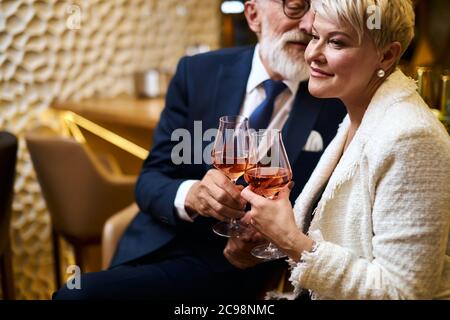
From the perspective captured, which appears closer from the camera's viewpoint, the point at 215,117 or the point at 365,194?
the point at 365,194

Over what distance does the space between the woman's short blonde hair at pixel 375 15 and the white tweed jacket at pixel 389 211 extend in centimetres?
9

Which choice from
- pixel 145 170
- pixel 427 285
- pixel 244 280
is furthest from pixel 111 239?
pixel 427 285

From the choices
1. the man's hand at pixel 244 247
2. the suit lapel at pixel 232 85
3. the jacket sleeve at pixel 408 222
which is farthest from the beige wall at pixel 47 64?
the jacket sleeve at pixel 408 222

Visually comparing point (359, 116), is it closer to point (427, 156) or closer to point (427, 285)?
point (427, 156)

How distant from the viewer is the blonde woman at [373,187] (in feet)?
3.14

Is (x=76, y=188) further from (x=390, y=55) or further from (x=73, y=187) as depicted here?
(x=390, y=55)

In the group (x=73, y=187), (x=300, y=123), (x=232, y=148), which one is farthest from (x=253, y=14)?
(x=73, y=187)

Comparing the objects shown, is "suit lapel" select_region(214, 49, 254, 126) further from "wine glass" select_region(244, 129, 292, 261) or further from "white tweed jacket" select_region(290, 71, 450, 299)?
"white tweed jacket" select_region(290, 71, 450, 299)

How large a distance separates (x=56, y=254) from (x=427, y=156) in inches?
84.2

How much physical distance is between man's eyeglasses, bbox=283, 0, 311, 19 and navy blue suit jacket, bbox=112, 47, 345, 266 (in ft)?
0.66

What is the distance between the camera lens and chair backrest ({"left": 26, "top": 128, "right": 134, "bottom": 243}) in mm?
2391

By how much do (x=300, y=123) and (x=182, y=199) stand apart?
1.27 feet

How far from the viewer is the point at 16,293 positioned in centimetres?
279

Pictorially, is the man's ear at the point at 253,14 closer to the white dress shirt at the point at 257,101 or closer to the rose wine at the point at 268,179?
the white dress shirt at the point at 257,101
